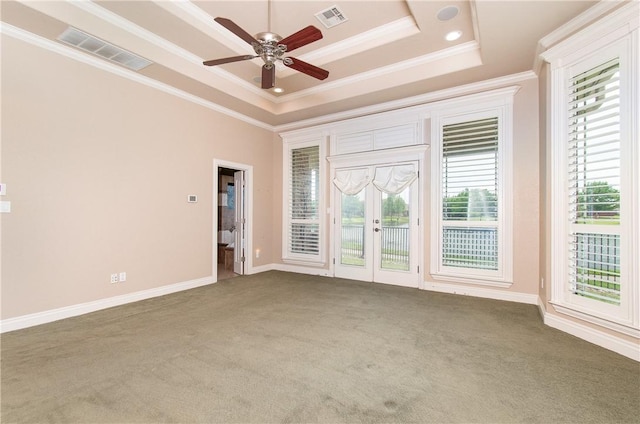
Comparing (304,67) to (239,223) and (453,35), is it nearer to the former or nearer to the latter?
Answer: (453,35)

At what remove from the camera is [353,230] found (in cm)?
556

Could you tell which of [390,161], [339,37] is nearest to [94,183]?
[339,37]

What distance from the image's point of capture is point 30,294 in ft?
10.3

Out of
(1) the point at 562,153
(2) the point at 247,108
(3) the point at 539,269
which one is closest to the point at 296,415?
(1) the point at 562,153

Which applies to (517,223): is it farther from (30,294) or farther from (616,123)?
(30,294)

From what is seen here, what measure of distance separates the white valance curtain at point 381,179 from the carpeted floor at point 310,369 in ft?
7.17

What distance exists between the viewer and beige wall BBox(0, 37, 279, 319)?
307 cm

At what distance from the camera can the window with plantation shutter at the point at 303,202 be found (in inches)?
235

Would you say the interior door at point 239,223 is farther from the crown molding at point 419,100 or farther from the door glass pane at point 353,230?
→ the door glass pane at point 353,230

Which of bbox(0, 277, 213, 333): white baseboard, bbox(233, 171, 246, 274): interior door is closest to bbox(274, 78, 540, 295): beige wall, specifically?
bbox(233, 171, 246, 274): interior door

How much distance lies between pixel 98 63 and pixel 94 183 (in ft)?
4.93

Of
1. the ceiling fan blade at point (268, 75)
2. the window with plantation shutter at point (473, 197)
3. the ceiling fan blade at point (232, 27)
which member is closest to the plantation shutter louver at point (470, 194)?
the window with plantation shutter at point (473, 197)

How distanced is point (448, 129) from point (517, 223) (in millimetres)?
1727

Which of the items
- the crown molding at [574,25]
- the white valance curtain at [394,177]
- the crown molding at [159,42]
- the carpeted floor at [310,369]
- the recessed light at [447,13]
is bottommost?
the carpeted floor at [310,369]
